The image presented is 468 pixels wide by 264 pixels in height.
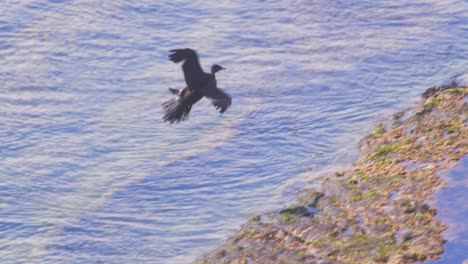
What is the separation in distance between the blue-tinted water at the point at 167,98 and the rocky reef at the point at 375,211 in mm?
626

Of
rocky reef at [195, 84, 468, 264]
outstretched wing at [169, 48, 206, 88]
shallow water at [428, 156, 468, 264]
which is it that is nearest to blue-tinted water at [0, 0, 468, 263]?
rocky reef at [195, 84, 468, 264]

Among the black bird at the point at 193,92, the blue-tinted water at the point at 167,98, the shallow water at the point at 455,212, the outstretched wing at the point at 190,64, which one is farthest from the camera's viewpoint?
the blue-tinted water at the point at 167,98

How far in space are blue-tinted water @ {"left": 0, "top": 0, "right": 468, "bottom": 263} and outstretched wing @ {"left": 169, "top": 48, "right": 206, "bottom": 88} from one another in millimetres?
1553

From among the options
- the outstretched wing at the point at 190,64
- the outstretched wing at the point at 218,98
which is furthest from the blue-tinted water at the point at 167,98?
the outstretched wing at the point at 190,64

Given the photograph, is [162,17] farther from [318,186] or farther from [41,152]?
[318,186]

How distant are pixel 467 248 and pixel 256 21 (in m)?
10.7

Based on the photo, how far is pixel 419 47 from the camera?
20047 millimetres

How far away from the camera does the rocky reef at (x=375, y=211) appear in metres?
12.1

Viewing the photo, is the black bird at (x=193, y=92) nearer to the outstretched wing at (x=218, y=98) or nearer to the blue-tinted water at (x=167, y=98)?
the outstretched wing at (x=218, y=98)

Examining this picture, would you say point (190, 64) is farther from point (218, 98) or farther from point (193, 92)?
point (218, 98)

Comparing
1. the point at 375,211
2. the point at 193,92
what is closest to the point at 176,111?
the point at 193,92

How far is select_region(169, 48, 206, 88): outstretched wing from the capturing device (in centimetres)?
1438

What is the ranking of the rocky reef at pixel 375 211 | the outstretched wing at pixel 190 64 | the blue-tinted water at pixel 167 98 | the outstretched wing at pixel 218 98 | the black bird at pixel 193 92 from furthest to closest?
1. the blue-tinted water at pixel 167 98
2. the black bird at pixel 193 92
3. the outstretched wing at pixel 218 98
4. the outstretched wing at pixel 190 64
5. the rocky reef at pixel 375 211

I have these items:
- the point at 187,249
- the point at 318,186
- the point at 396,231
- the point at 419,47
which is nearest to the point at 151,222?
the point at 187,249
